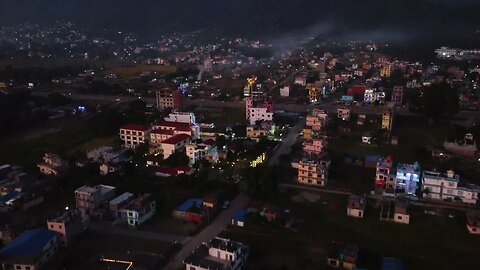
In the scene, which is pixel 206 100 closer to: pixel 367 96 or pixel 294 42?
pixel 367 96

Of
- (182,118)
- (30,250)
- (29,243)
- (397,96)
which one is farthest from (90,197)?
(397,96)

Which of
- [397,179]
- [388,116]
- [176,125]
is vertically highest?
[388,116]

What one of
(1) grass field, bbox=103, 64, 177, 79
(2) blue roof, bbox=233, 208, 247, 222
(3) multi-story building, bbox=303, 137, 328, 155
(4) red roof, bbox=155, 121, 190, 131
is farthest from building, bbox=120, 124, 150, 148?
(1) grass field, bbox=103, 64, 177, 79

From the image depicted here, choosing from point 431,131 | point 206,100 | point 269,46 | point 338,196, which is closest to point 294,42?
point 269,46

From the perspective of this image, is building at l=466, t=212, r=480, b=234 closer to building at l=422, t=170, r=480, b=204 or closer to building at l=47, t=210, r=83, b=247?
building at l=422, t=170, r=480, b=204

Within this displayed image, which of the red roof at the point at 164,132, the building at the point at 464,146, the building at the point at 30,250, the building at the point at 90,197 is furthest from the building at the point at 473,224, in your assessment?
the red roof at the point at 164,132

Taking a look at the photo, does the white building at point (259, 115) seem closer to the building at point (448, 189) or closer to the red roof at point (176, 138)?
the red roof at point (176, 138)

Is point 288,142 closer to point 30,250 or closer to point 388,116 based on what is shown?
point 388,116
